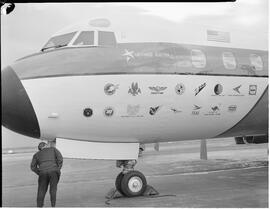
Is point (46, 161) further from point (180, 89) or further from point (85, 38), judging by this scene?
point (180, 89)

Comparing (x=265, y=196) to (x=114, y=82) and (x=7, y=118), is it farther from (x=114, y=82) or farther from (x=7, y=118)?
(x=7, y=118)

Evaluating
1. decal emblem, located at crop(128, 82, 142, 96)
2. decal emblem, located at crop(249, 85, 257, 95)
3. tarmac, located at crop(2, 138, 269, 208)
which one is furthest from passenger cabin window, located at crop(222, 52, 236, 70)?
tarmac, located at crop(2, 138, 269, 208)

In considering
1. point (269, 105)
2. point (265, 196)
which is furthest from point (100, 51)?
point (265, 196)

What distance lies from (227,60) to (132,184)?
3329 millimetres

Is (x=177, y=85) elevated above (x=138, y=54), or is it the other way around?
(x=138, y=54)

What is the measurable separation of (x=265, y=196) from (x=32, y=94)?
5344 mm

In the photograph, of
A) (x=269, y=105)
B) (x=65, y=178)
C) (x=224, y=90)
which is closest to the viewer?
(x=224, y=90)

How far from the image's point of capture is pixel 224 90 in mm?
8453

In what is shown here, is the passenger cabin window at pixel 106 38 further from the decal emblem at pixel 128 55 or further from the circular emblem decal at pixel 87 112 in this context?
the circular emblem decal at pixel 87 112

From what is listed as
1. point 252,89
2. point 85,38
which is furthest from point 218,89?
point 85,38

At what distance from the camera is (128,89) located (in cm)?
780

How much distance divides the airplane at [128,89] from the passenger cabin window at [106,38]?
0.8 inches

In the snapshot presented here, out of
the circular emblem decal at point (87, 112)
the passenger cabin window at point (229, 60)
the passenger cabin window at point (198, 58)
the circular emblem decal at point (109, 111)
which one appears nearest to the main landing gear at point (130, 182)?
the circular emblem decal at point (109, 111)

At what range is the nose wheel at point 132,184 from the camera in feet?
26.8
